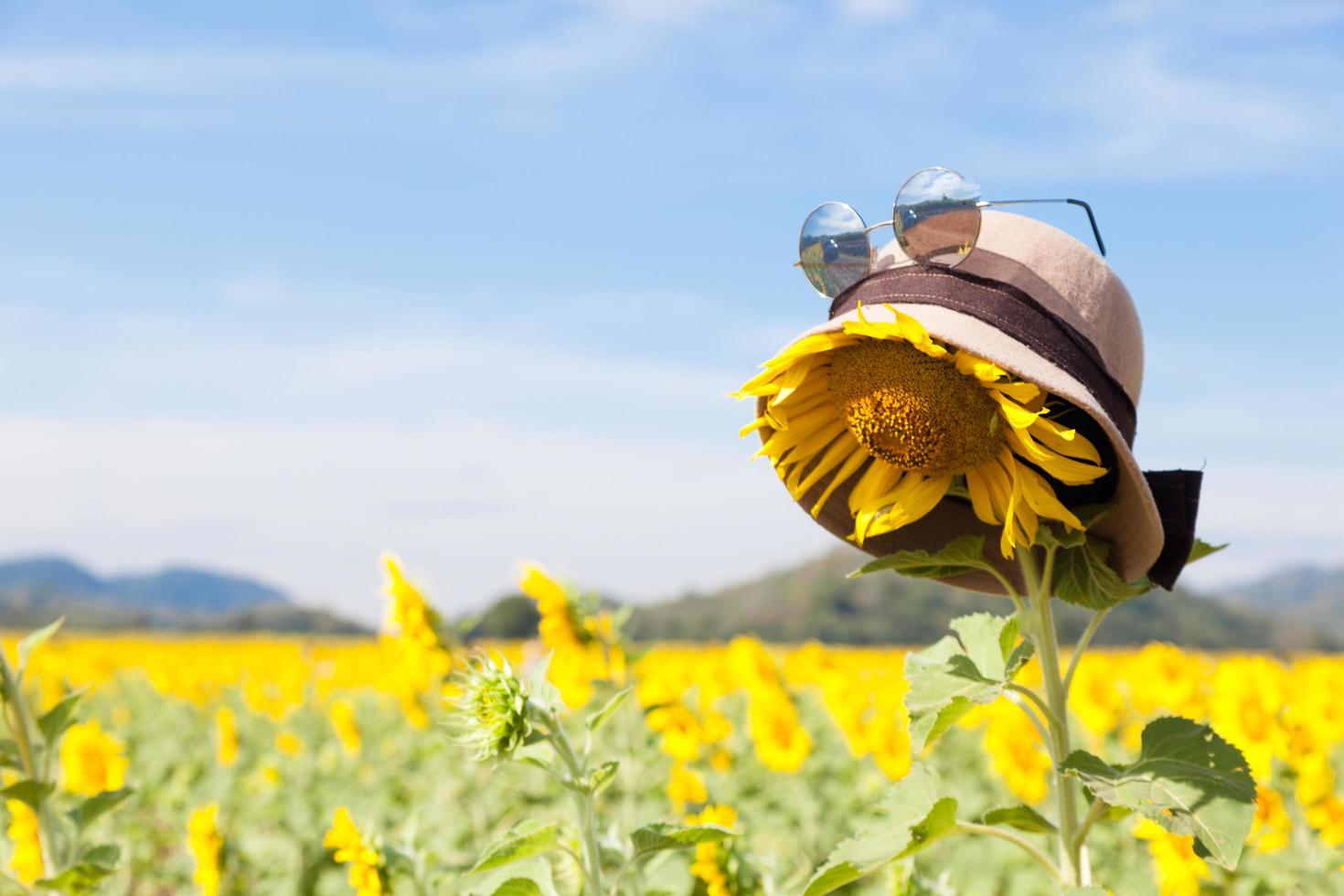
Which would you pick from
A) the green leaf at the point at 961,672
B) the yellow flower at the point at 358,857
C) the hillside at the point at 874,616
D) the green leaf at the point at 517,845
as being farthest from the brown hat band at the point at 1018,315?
the hillside at the point at 874,616

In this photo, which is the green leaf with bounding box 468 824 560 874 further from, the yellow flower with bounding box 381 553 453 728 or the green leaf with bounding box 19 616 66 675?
the yellow flower with bounding box 381 553 453 728

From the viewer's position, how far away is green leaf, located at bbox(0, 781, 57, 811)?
2.42m

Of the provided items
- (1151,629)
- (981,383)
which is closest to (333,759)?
(981,383)

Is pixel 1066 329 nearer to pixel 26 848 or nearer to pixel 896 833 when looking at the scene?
pixel 896 833

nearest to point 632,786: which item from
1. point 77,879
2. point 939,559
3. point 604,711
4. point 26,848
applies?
point 26,848

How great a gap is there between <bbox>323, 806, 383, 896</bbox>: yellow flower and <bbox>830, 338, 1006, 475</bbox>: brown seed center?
4.83 feet

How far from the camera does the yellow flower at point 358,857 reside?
248 centimetres

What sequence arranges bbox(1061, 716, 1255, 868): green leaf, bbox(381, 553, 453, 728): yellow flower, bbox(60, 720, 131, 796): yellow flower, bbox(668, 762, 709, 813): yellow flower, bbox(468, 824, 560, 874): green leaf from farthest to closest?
bbox(668, 762, 709, 813): yellow flower, bbox(60, 720, 131, 796): yellow flower, bbox(381, 553, 453, 728): yellow flower, bbox(468, 824, 560, 874): green leaf, bbox(1061, 716, 1255, 868): green leaf

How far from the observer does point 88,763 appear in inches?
180

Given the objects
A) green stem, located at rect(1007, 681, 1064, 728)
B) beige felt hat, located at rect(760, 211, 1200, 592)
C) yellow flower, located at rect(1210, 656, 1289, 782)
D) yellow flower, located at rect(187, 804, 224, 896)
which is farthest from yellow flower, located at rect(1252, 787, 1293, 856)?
yellow flower, located at rect(187, 804, 224, 896)

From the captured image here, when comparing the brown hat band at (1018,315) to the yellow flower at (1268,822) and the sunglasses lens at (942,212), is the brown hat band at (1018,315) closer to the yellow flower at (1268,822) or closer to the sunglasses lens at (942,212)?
the sunglasses lens at (942,212)

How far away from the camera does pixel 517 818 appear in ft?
18.7

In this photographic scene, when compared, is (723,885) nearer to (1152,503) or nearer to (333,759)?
(1152,503)

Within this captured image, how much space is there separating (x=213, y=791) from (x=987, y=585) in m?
6.87
